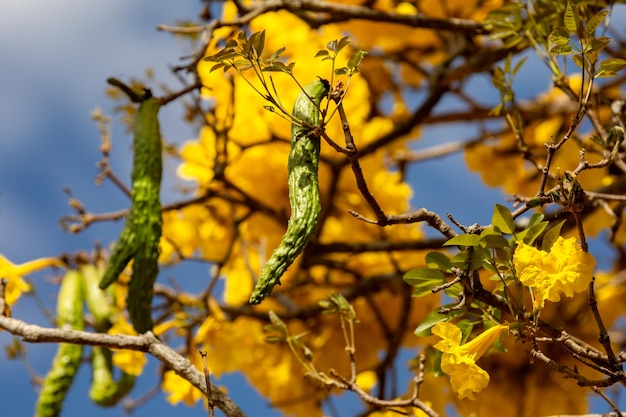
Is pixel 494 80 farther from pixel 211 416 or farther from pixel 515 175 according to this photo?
pixel 515 175

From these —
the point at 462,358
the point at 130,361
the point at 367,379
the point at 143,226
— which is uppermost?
the point at 367,379

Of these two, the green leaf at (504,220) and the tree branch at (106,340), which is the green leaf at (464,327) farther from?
the tree branch at (106,340)

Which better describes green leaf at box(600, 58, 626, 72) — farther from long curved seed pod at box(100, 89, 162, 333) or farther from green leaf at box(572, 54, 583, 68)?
long curved seed pod at box(100, 89, 162, 333)

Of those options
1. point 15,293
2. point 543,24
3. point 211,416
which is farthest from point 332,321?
point 211,416

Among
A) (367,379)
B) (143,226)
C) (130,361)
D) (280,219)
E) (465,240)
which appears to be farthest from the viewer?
(367,379)

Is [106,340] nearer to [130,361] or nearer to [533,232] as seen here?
[130,361]

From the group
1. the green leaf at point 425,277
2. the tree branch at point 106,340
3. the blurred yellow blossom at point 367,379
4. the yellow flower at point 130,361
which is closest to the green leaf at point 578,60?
the green leaf at point 425,277

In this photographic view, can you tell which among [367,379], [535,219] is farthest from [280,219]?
[535,219]
